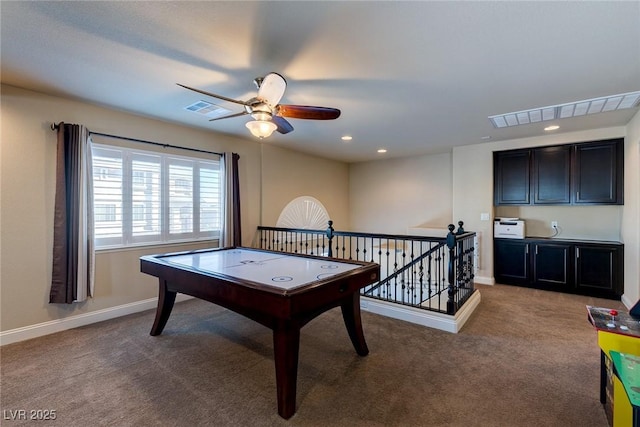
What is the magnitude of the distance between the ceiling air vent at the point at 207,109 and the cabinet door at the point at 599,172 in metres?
5.18

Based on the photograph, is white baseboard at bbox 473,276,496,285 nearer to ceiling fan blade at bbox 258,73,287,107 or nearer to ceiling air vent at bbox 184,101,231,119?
ceiling fan blade at bbox 258,73,287,107

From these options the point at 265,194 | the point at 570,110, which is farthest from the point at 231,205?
the point at 570,110

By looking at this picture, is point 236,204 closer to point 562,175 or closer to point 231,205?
point 231,205

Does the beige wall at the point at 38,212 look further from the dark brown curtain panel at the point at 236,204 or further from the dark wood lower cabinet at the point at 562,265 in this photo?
the dark wood lower cabinet at the point at 562,265

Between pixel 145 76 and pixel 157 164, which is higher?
pixel 145 76

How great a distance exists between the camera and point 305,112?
7.64 feet

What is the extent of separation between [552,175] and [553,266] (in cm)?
145

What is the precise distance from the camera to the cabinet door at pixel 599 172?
13.3ft

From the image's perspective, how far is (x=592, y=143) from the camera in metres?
4.21

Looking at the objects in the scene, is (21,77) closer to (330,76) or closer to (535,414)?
(330,76)

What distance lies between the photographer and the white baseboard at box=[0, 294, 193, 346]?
2.80 meters

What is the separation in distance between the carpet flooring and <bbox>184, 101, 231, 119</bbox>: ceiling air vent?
2.49 meters

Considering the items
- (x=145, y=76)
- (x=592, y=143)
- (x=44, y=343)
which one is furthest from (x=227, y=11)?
(x=592, y=143)

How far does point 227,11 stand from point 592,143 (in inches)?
207
